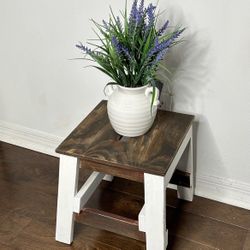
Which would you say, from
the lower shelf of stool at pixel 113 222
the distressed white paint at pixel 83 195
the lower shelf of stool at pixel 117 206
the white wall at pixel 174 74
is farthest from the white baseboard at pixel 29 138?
the lower shelf of stool at pixel 113 222

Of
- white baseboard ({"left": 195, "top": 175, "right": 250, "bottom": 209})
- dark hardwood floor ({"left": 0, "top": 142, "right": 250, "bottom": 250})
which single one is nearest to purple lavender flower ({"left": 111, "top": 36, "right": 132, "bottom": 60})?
dark hardwood floor ({"left": 0, "top": 142, "right": 250, "bottom": 250})

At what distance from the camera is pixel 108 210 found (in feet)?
5.40

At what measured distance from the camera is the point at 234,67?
142 cm

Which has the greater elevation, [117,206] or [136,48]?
[136,48]

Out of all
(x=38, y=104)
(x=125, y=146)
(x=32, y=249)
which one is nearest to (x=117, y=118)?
(x=125, y=146)

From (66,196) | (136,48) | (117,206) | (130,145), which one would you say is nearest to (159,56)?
(136,48)

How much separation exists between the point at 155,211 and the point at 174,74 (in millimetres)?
562

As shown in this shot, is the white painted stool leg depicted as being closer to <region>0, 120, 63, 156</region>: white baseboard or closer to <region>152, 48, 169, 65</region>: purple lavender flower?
<region>152, 48, 169, 65</region>: purple lavender flower

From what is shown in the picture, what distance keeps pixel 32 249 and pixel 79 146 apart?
47 centimetres

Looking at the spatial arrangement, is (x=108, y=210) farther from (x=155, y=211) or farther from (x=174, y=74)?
(x=174, y=74)

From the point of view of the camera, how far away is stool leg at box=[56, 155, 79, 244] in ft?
4.39

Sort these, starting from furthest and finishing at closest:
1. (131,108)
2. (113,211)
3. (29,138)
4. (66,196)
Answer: (29,138)
(113,211)
(66,196)
(131,108)

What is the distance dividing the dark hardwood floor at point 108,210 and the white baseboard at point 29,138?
150mm

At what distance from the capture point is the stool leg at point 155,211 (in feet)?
4.04
